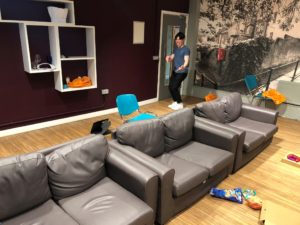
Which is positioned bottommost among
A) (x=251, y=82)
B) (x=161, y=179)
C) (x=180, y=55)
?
(x=161, y=179)

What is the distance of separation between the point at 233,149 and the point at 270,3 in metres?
3.85

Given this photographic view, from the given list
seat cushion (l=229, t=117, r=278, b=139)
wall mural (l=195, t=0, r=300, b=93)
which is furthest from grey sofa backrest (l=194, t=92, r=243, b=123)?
wall mural (l=195, t=0, r=300, b=93)

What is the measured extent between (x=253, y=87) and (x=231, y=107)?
6.61 ft

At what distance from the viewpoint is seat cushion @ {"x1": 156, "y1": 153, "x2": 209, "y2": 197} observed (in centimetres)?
228

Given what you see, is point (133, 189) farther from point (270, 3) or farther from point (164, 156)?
point (270, 3)

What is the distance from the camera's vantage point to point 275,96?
516cm

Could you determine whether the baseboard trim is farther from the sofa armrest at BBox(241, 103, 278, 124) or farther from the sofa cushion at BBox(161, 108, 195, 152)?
the sofa armrest at BBox(241, 103, 278, 124)

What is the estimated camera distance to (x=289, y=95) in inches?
205

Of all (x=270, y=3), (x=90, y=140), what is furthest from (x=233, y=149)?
(x=270, y=3)

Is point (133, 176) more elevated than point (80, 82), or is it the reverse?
point (80, 82)

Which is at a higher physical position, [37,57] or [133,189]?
[37,57]

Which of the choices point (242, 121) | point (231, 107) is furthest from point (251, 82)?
point (231, 107)

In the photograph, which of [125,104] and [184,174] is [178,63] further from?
[184,174]

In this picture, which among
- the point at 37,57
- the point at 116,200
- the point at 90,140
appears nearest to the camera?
the point at 116,200
